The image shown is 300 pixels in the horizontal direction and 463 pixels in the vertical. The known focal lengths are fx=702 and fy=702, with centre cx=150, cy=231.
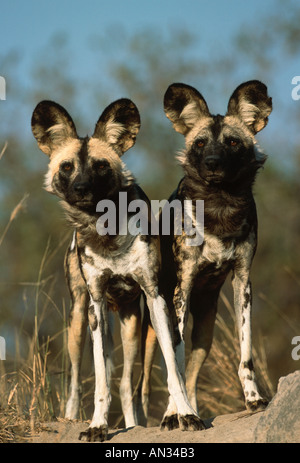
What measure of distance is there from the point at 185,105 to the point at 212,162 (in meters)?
0.64

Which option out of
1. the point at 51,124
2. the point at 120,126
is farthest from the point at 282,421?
the point at 51,124

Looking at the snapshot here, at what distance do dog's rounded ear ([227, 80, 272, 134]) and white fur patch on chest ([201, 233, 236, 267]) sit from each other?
78 cm

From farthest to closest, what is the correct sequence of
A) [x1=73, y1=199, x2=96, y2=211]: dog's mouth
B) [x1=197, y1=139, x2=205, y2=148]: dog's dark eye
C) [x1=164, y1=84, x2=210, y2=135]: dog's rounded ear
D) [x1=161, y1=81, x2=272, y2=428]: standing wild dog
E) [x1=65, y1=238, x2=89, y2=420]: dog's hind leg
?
1. [x1=65, y1=238, x2=89, y2=420]: dog's hind leg
2. [x1=164, y1=84, x2=210, y2=135]: dog's rounded ear
3. [x1=197, y1=139, x2=205, y2=148]: dog's dark eye
4. [x1=161, y1=81, x2=272, y2=428]: standing wild dog
5. [x1=73, y1=199, x2=96, y2=211]: dog's mouth

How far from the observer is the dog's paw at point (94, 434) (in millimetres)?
3731

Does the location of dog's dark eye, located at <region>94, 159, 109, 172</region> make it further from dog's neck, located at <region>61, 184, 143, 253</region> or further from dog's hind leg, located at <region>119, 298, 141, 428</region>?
dog's hind leg, located at <region>119, 298, 141, 428</region>

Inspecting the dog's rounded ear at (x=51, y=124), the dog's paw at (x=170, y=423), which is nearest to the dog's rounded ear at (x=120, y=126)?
the dog's rounded ear at (x=51, y=124)

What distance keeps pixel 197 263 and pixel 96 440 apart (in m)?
1.25

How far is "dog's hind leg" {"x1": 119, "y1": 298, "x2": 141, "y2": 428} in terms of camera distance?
4832 mm

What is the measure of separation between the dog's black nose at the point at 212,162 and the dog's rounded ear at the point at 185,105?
1.77 feet

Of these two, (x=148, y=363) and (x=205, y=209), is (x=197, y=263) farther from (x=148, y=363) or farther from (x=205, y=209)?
(x=148, y=363)

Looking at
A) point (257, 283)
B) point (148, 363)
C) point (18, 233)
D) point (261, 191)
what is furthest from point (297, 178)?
point (148, 363)

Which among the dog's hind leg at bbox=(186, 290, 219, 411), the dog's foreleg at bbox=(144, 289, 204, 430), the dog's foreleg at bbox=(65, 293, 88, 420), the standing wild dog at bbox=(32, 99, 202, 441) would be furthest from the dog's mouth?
the dog's hind leg at bbox=(186, 290, 219, 411)

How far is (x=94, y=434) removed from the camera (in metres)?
3.75

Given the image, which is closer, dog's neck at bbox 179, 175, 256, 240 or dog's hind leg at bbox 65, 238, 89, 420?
dog's neck at bbox 179, 175, 256, 240
